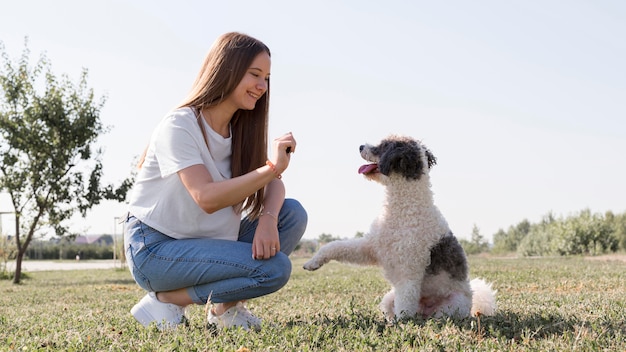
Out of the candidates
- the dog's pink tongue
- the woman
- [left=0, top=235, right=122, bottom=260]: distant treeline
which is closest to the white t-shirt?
the woman

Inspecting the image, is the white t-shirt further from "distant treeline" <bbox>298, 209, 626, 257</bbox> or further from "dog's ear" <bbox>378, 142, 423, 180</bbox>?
"distant treeline" <bbox>298, 209, 626, 257</bbox>

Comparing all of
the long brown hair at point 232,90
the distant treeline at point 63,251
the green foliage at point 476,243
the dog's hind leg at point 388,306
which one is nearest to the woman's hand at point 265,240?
the long brown hair at point 232,90

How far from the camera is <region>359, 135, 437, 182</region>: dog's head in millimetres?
4961

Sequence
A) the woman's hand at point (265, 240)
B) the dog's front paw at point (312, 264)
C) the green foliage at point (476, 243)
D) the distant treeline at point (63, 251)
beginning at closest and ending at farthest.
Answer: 1. the woman's hand at point (265, 240)
2. the dog's front paw at point (312, 264)
3. the green foliage at point (476, 243)
4. the distant treeline at point (63, 251)

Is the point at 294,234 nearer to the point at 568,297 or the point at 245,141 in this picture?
the point at 245,141

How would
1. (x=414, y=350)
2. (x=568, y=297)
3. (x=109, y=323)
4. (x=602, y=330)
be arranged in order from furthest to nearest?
(x=568, y=297), (x=109, y=323), (x=602, y=330), (x=414, y=350)

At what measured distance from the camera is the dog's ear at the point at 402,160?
495 cm

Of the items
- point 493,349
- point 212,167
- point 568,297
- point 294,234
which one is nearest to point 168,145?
point 212,167

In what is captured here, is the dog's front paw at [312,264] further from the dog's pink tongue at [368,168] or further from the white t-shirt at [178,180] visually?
the dog's pink tongue at [368,168]

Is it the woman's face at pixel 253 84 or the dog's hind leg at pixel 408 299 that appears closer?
the woman's face at pixel 253 84

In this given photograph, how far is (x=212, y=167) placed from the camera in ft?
14.4

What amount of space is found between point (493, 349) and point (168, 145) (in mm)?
2423

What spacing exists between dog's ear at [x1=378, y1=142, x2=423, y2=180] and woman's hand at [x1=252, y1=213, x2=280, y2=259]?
112 cm

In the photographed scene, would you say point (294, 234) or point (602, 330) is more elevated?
point (294, 234)
